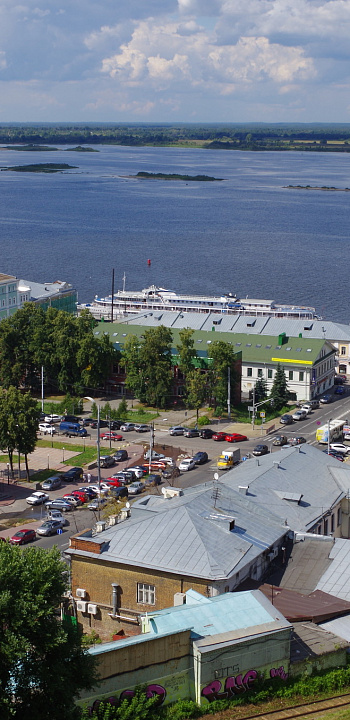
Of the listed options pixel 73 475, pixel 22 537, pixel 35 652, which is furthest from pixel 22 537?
pixel 35 652

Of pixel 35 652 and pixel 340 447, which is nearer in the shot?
pixel 35 652

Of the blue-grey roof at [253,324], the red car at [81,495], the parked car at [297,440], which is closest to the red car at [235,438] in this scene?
the parked car at [297,440]

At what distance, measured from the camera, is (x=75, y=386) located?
169 ft

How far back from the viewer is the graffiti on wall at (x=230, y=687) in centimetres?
1619

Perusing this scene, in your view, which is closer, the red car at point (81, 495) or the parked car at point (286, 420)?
the red car at point (81, 495)

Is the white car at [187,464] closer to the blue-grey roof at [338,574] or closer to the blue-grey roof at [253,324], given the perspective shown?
the blue-grey roof at [338,574]

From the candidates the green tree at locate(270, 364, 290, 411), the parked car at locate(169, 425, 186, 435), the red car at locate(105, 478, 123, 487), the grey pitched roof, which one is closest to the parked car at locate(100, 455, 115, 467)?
the red car at locate(105, 478, 123, 487)

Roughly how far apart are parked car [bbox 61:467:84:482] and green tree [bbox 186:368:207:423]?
1153cm

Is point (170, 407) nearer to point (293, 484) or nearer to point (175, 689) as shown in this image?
point (293, 484)

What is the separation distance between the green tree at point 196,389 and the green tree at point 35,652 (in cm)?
3317

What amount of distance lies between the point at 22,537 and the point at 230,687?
45.9ft

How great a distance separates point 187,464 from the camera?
126ft

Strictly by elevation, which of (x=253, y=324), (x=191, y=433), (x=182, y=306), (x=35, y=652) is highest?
(x=35, y=652)

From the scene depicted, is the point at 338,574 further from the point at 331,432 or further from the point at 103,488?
the point at 331,432
